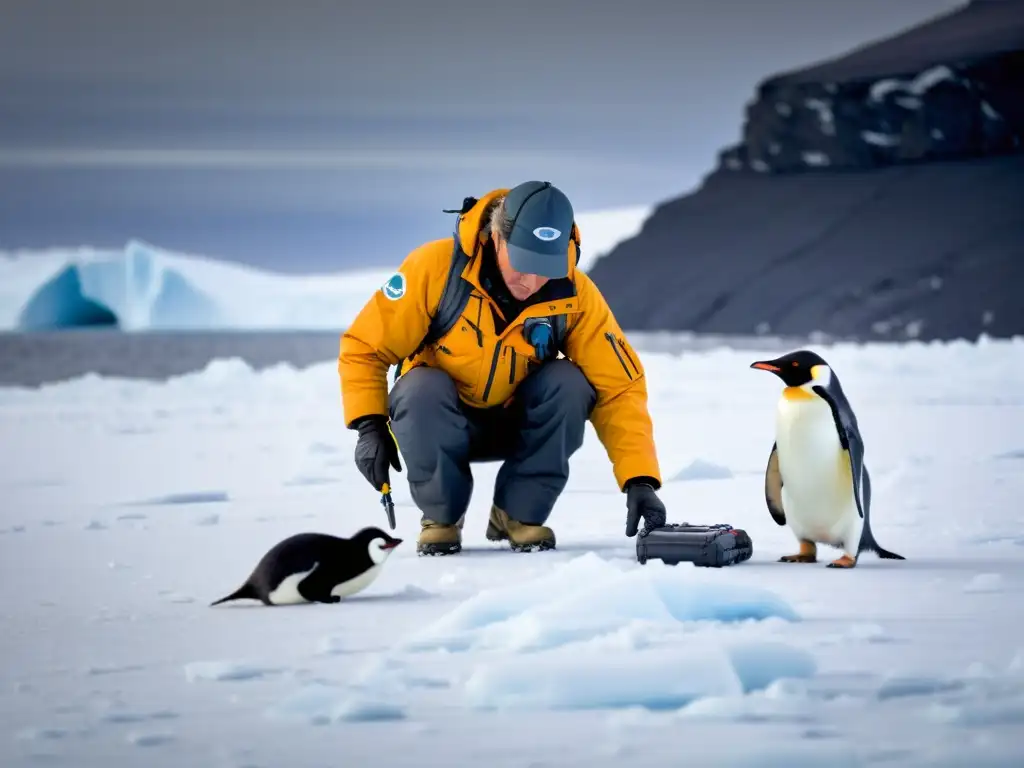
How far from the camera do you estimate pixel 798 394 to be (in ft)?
12.1

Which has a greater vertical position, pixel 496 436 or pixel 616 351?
pixel 616 351

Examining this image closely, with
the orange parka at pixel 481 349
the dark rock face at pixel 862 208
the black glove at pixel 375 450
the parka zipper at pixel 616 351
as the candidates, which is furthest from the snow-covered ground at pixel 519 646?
the dark rock face at pixel 862 208

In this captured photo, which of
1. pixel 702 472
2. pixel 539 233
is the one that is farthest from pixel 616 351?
pixel 702 472

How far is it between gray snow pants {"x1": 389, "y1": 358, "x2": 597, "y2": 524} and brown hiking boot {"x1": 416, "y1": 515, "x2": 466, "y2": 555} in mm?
25

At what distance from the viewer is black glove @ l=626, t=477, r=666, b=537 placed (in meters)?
3.73

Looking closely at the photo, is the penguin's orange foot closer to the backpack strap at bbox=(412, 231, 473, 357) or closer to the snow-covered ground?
the snow-covered ground

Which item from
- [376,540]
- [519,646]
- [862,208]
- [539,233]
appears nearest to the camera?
[519,646]

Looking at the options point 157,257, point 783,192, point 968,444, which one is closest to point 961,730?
point 968,444

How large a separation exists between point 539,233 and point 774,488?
971mm

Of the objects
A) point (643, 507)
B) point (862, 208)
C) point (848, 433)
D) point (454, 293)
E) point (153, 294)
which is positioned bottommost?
point (643, 507)

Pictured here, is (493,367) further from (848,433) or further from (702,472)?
(702,472)

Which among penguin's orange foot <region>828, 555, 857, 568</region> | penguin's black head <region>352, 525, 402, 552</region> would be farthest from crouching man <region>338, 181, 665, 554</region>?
penguin's black head <region>352, 525, 402, 552</region>

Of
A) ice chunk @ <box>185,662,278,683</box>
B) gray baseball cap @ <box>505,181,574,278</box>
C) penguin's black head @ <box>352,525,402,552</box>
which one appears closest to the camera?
ice chunk @ <box>185,662,278,683</box>

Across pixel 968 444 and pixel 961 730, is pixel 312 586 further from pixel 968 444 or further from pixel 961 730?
pixel 968 444
